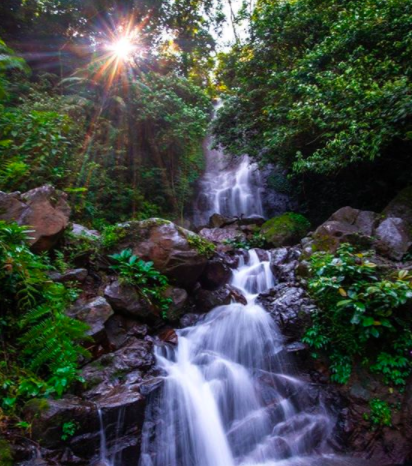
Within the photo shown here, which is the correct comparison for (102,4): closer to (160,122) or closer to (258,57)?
(160,122)

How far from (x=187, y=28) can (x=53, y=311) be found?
16460 millimetres

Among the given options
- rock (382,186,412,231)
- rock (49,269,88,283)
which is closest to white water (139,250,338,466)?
rock (49,269,88,283)

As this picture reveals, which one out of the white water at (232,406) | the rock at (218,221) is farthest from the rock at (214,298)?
the rock at (218,221)

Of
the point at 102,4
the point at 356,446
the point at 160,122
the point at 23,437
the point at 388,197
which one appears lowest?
the point at 356,446

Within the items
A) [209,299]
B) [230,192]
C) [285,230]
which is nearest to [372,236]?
[285,230]

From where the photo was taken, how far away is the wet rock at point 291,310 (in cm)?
559

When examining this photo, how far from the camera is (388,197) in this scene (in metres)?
10.6

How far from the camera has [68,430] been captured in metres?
3.50

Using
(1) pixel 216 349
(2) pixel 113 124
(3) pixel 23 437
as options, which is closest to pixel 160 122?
(2) pixel 113 124

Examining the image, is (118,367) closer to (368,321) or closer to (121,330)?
(121,330)

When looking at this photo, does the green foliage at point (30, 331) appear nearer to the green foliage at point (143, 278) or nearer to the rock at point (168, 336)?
the green foliage at point (143, 278)

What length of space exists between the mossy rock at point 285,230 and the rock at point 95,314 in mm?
6781

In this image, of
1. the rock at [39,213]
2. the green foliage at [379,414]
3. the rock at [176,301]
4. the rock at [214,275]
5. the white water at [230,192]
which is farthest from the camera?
the white water at [230,192]

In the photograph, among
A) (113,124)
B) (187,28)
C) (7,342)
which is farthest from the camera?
(187,28)
